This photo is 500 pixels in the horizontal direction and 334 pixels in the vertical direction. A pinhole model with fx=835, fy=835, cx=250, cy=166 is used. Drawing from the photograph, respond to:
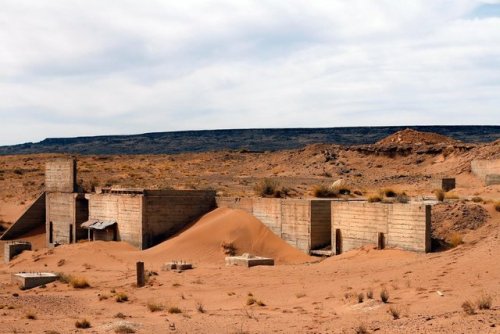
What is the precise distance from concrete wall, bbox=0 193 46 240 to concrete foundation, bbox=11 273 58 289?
16148mm

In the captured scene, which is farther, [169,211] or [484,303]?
[169,211]

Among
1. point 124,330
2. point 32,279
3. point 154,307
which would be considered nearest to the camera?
point 124,330

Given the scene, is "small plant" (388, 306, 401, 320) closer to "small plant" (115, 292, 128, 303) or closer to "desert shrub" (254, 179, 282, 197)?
"small plant" (115, 292, 128, 303)

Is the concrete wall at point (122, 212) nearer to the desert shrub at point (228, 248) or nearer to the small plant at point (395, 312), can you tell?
the desert shrub at point (228, 248)

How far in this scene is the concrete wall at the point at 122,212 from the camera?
36.5 m

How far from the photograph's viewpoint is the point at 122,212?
37.8 m

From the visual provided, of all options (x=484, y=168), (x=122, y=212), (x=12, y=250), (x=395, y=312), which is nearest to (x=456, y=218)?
(x=395, y=312)

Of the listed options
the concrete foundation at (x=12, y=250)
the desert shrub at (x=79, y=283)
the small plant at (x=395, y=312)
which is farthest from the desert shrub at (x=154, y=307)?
the concrete foundation at (x=12, y=250)

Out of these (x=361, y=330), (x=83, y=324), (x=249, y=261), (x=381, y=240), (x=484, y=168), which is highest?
(x=484, y=168)

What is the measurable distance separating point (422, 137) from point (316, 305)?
53.2 meters

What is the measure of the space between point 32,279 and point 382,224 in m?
12.3

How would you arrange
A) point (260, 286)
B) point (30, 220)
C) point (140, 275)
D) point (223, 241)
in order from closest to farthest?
point (260, 286), point (140, 275), point (223, 241), point (30, 220)

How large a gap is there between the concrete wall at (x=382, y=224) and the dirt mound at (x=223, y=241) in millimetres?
2614

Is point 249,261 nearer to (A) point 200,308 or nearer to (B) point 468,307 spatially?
(A) point 200,308
